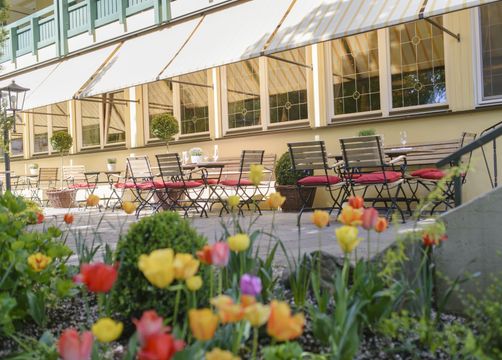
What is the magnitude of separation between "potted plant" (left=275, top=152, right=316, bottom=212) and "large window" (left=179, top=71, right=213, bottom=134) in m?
2.90

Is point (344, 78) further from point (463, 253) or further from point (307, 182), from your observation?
point (463, 253)

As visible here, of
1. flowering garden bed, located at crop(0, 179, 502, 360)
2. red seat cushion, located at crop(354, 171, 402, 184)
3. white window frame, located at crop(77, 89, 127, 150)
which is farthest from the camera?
white window frame, located at crop(77, 89, 127, 150)

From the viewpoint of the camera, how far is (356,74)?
779cm

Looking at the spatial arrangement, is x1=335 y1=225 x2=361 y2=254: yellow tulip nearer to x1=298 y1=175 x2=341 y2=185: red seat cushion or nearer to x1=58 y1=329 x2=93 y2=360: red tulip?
x1=58 y1=329 x2=93 y2=360: red tulip

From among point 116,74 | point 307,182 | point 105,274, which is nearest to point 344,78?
point 307,182

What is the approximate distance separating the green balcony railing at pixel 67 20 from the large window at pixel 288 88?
313cm

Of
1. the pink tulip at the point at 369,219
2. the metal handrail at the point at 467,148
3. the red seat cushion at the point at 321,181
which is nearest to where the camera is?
the pink tulip at the point at 369,219

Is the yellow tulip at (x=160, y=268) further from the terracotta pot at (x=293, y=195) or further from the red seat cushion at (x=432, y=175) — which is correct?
the terracotta pot at (x=293, y=195)

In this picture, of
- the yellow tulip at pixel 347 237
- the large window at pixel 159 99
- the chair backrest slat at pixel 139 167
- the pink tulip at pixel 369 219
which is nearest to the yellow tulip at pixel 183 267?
the yellow tulip at pixel 347 237

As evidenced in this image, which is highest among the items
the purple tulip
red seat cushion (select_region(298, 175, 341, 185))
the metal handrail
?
the metal handrail

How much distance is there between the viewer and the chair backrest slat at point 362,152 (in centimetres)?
511

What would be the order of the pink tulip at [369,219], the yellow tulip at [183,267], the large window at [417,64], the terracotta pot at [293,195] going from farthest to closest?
1. the terracotta pot at [293,195]
2. the large window at [417,64]
3. the pink tulip at [369,219]
4. the yellow tulip at [183,267]

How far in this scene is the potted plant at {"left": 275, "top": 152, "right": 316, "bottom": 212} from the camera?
24.1 ft

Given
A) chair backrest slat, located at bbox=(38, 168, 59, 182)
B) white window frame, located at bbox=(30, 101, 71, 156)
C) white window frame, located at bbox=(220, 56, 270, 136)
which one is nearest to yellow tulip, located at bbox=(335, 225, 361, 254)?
white window frame, located at bbox=(220, 56, 270, 136)
